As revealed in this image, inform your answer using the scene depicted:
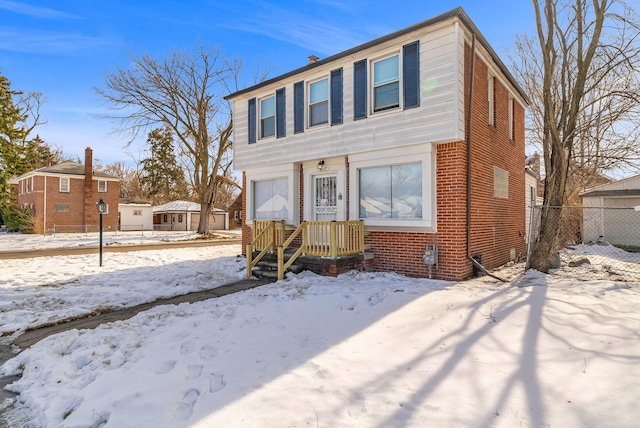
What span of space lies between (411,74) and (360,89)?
1.34m

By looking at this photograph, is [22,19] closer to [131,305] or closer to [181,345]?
[131,305]

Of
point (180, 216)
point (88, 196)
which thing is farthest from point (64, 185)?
point (180, 216)

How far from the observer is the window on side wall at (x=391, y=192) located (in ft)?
25.7

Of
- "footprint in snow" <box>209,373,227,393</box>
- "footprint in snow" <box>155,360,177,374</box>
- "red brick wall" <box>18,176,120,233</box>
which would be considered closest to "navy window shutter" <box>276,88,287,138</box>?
"footprint in snow" <box>155,360,177,374</box>

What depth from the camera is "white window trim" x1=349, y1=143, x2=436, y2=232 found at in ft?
24.7

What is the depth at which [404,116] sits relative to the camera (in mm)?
7848

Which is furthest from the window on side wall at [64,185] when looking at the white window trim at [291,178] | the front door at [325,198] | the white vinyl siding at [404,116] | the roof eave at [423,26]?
the front door at [325,198]

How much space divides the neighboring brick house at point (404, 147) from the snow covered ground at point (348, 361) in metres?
2.02

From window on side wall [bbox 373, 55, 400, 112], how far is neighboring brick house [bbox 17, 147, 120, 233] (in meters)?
28.2

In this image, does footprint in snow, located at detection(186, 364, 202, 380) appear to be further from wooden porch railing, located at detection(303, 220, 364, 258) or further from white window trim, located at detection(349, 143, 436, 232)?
white window trim, located at detection(349, 143, 436, 232)

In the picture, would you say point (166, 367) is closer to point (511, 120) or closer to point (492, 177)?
point (492, 177)

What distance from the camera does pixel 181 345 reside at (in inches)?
159

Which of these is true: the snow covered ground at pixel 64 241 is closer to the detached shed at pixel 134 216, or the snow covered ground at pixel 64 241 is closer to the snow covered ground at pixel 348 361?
the detached shed at pixel 134 216

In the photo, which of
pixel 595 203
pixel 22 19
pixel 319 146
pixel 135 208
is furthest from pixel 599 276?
pixel 135 208
